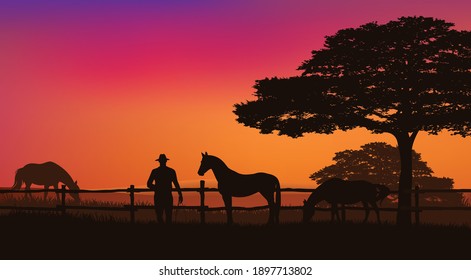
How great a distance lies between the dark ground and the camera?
16766 mm

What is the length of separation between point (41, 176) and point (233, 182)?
23.5 meters

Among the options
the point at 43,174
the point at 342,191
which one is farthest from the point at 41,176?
the point at 342,191

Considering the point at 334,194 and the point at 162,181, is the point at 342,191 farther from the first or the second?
the point at 162,181

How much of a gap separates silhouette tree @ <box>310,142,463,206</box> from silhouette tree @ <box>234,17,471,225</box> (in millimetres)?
23129

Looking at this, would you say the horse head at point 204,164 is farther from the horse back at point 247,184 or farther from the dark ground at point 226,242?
the dark ground at point 226,242

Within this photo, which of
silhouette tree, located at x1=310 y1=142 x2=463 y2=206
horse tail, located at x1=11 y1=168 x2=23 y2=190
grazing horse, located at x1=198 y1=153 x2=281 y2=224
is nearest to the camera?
grazing horse, located at x1=198 y1=153 x2=281 y2=224

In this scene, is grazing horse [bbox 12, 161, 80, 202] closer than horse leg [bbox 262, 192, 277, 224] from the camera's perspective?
No

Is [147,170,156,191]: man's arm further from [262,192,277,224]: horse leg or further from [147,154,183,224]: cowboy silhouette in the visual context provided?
[262,192,277,224]: horse leg

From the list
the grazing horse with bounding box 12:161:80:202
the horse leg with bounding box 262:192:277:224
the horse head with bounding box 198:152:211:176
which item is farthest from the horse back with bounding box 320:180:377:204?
the grazing horse with bounding box 12:161:80:202

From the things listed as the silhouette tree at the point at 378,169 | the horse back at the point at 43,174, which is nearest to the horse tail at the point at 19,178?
the horse back at the point at 43,174

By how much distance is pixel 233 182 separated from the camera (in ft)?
70.1

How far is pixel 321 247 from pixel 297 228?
11.0 ft
